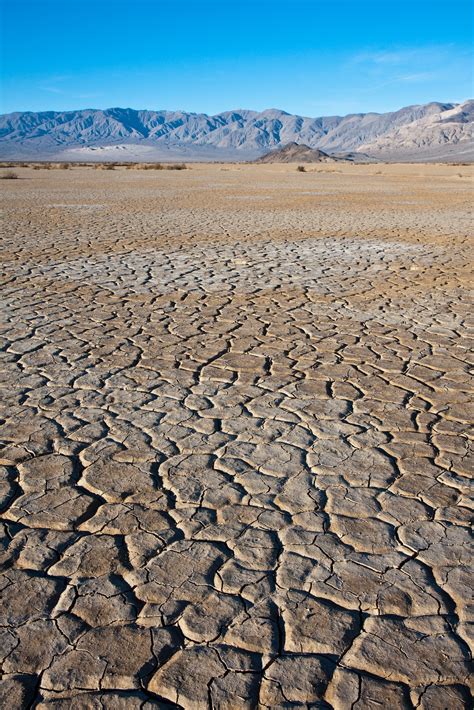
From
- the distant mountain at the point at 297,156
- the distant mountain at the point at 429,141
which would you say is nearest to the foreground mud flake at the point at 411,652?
the distant mountain at the point at 297,156

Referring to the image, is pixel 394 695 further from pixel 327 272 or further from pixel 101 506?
pixel 327 272

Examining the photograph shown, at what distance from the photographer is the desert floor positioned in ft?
6.61

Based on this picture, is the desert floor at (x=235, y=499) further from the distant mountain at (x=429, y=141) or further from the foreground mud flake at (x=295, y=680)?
the distant mountain at (x=429, y=141)

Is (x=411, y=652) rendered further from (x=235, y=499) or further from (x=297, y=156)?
(x=297, y=156)

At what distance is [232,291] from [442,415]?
11.8ft

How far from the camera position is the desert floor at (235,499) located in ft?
6.61

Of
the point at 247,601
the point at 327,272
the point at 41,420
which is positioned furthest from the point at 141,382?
the point at 327,272

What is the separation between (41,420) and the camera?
3754 millimetres

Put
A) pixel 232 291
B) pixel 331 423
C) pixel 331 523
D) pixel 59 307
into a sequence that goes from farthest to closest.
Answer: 1. pixel 232 291
2. pixel 59 307
3. pixel 331 423
4. pixel 331 523

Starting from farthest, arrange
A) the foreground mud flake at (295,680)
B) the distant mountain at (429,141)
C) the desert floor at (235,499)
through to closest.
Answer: the distant mountain at (429,141) → the desert floor at (235,499) → the foreground mud flake at (295,680)

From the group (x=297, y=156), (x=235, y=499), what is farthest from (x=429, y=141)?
(x=235, y=499)

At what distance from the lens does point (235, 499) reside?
2934mm

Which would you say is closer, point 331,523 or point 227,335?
point 331,523

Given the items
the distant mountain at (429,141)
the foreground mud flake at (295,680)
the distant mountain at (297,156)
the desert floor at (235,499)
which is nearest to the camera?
the foreground mud flake at (295,680)
